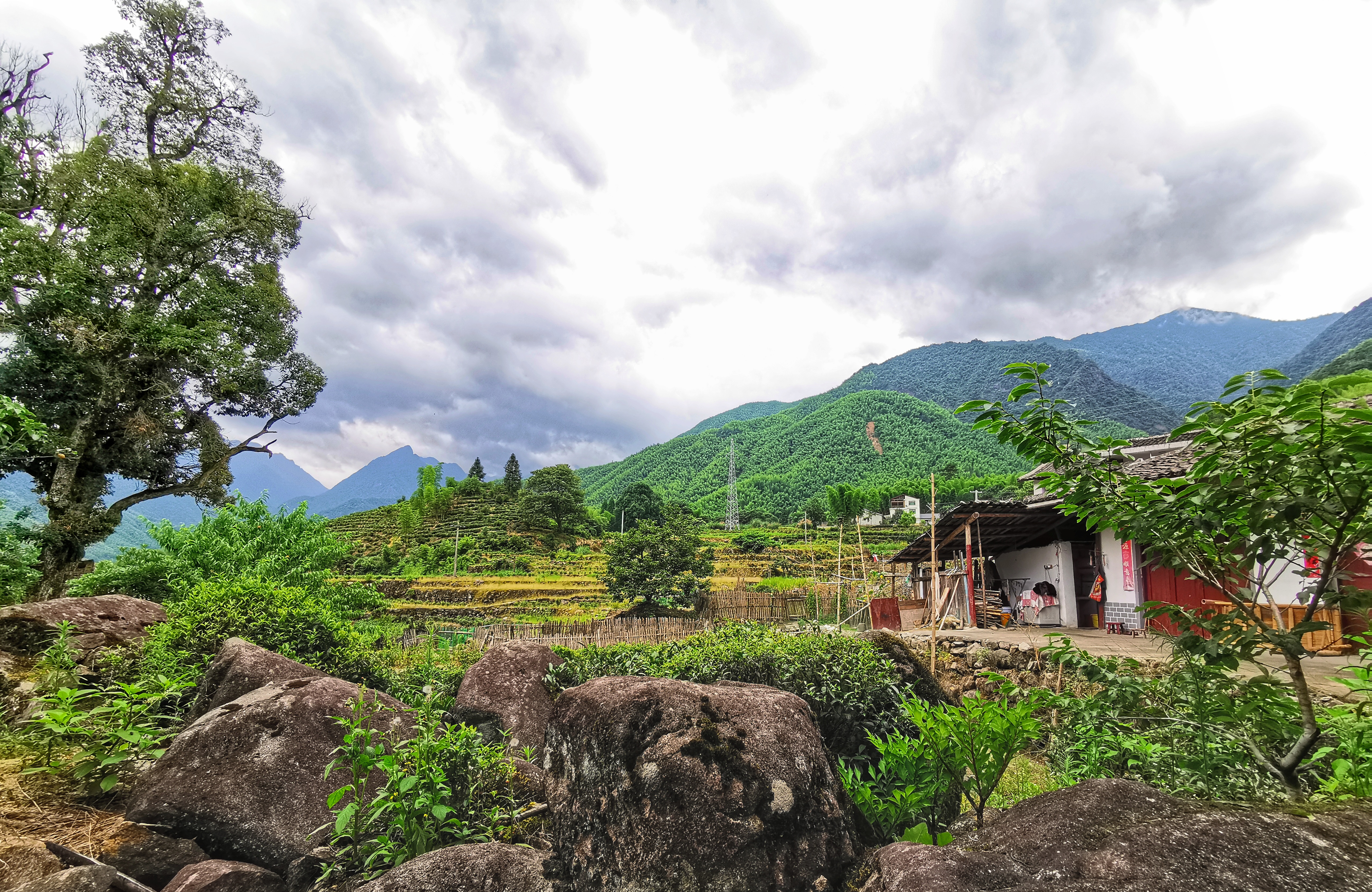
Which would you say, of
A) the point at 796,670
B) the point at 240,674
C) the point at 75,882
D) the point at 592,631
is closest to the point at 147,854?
the point at 75,882

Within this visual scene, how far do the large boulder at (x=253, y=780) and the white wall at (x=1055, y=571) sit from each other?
15.3m

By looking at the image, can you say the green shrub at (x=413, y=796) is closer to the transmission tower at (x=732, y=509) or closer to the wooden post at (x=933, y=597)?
the wooden post at (x=933, y=597)

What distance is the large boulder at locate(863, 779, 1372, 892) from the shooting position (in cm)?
158

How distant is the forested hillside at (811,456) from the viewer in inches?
3681

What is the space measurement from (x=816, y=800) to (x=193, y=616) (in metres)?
6.82

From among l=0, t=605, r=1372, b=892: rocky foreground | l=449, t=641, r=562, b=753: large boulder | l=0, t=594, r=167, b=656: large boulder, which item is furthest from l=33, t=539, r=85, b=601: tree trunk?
l=449, t=641, r=562, b=753: large boulder

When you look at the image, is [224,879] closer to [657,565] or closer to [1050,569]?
[1050,569]

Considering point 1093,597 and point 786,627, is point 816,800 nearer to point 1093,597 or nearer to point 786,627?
point 786,627

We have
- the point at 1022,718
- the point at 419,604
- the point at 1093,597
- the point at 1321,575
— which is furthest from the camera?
the point at 419,604

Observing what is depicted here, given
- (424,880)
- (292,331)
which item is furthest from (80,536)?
(424,880)

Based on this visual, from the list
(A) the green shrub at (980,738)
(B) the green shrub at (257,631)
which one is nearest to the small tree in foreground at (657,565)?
(B) the green shrub at (257,631)

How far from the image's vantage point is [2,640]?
5.82 metres

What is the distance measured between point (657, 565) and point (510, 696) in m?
17.1

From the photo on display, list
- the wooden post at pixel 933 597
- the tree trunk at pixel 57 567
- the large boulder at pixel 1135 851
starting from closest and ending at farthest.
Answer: the large boulder at pixel 1135 851
the wooden post at pixel 933 597
the tree trunk at pixel 57 567
